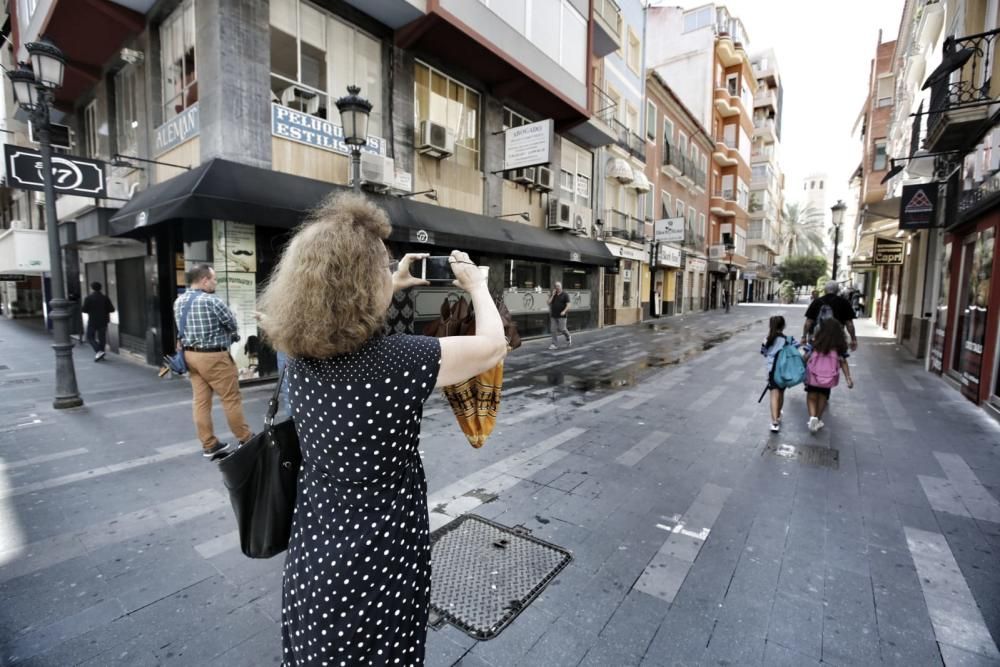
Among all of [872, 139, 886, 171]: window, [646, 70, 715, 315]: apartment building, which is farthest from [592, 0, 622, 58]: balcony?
[872, 139, 886, 171]: window

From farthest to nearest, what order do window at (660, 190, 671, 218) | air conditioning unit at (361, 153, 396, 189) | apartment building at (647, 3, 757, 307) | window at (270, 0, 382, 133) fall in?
apartment building at (647, 3, 757, 307) < window at (660, 190, 671, 218) < air conditioning unit at (361, 153, 396, 189) < window at (270, 0, 382, 133)

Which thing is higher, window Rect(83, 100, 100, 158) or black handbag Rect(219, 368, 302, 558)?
window Rect(83, 100, 100, 158)

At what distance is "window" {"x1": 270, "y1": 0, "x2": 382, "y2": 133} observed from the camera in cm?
883

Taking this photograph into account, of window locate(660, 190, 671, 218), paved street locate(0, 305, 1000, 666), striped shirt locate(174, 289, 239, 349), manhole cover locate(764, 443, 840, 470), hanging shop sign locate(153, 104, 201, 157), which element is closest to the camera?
→ paved street locate(0, 305, 1000, 666)

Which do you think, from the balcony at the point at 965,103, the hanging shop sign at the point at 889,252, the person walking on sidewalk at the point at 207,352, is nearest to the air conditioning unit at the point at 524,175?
the balcony at the point at 965,103

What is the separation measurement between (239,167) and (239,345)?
309 cm

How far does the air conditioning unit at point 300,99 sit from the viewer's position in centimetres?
892

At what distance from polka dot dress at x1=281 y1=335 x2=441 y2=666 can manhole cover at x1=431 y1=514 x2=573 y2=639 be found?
3.99ft

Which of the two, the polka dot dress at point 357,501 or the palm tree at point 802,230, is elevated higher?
the palm tree at point 802,230

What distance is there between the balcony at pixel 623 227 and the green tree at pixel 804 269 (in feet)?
161

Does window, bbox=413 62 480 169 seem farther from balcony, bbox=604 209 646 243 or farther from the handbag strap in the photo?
the handbag strap

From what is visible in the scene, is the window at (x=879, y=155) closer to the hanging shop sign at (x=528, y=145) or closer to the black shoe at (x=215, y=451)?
the hanging shop sign at (x=528, y=145)

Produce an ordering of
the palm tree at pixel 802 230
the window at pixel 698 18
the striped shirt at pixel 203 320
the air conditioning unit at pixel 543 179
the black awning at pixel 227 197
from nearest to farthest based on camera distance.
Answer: the striped shirt at pixel 203 320, the black awning at pixel 227 197, the air conditioning unit at pixel 543 179, the window at pixel 698 18, the palm tree at pixel 802 230

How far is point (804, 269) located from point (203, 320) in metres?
70.8
